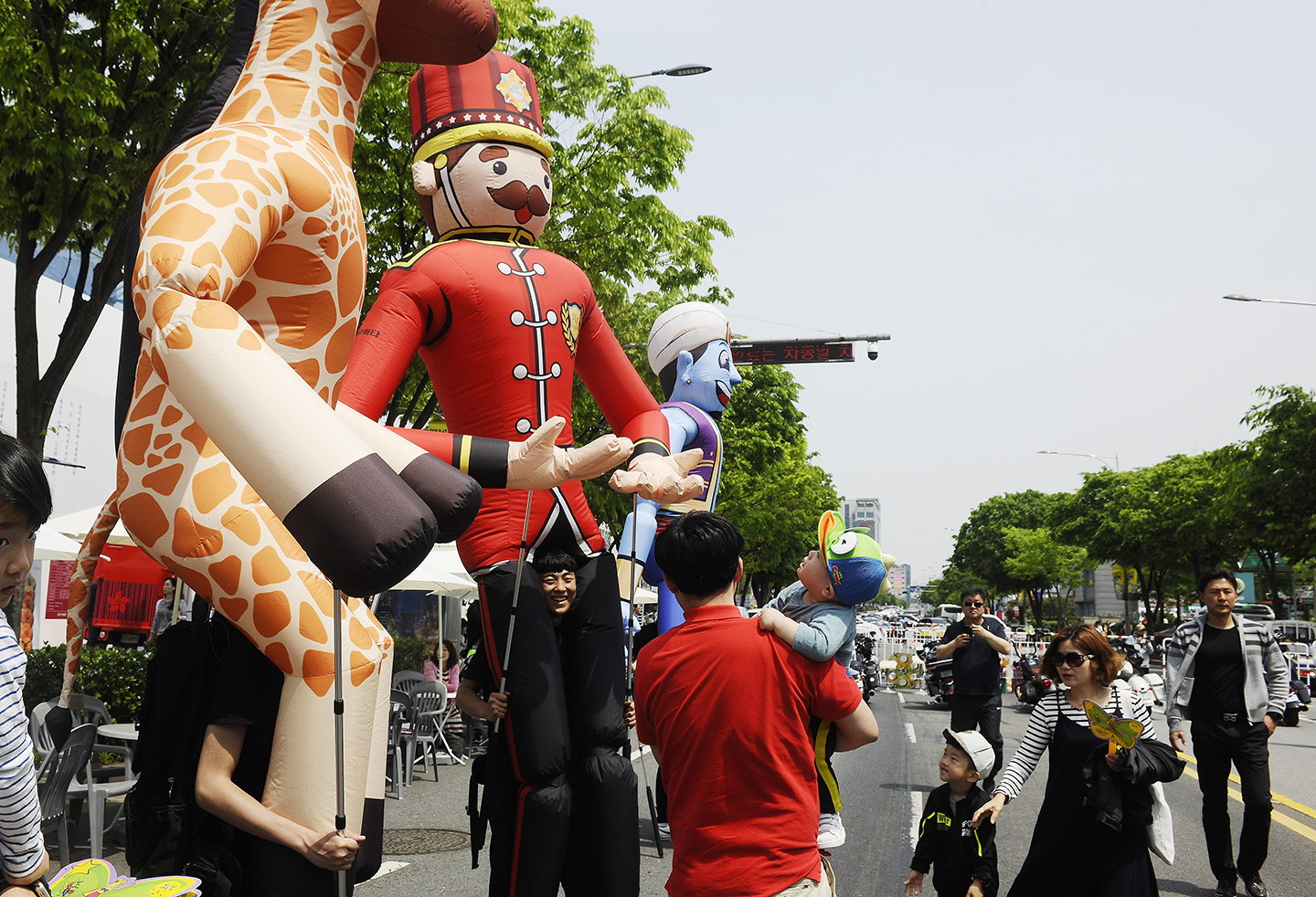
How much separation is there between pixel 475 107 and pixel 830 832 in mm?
2973

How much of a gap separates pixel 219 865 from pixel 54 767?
4.08m

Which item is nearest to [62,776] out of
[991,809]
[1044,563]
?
[991,809]

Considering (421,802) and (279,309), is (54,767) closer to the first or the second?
(421,802)

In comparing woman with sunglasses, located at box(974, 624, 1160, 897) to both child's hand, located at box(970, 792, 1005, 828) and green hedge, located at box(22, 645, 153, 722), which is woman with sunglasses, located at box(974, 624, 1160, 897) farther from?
green hedge, located at box(22, 645, 153, 722)

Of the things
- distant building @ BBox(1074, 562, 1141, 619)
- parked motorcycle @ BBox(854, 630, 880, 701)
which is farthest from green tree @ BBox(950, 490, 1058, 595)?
parked motorcycle @ BBox(854, 630, 880, 701)

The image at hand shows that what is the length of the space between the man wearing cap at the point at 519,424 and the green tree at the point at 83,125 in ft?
15.4

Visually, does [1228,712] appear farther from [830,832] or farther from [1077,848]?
[830,832]

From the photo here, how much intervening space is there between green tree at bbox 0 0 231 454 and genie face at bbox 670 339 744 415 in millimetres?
3950

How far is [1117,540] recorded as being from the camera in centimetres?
4200

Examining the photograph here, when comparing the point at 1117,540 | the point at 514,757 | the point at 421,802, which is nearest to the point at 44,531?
the point at 421,802

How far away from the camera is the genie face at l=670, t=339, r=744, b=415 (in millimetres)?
6008

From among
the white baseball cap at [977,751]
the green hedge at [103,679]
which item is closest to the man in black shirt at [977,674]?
the white baseball cap at [977,751]

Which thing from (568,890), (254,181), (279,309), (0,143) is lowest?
(568,890)

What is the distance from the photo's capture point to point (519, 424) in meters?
3.26
